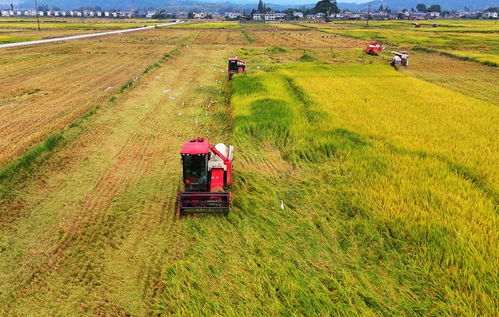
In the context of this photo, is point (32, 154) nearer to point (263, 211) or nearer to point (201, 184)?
point (201, 184)

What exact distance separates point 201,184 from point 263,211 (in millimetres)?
1579

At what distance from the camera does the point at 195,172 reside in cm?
779

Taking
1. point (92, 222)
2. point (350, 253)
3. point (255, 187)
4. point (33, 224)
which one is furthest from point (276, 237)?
point (33, 224)

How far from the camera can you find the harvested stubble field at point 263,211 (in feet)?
17.9

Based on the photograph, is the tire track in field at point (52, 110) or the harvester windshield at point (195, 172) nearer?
the harvester windshield at point (195, 172)

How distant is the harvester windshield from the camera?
25.0 ft

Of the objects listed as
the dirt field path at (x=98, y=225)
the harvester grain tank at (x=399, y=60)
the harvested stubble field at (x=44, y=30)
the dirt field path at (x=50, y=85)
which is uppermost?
the harvested stubble field at (x=44, y=30)

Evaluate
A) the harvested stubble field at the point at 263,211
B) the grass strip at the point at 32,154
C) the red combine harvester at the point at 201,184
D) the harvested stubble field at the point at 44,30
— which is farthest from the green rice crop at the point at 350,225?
the harvested stubble field at the point at 44,30

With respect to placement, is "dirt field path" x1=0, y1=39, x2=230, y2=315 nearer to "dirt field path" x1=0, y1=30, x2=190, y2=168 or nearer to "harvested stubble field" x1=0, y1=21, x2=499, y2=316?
"harvested stubble field" x1=0, y1=21, x2=499, y2=316

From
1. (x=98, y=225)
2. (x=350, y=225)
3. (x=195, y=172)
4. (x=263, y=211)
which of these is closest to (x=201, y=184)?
(x=195, y=172)

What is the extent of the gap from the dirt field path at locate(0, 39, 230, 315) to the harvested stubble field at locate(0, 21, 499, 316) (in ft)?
0.11

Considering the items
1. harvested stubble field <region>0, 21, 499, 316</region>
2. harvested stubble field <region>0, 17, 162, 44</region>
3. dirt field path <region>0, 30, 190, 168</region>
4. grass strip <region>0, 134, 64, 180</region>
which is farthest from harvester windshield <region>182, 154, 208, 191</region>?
harvested stubble field <region>0, 17, 162, 44</region>

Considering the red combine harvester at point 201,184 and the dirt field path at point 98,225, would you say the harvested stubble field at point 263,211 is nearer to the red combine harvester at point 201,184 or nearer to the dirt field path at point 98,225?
the dirt field path at point 98,225

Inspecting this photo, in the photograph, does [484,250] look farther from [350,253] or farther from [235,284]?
[235,284]
